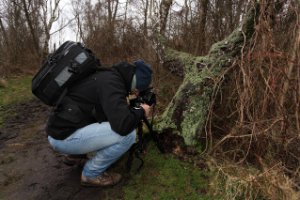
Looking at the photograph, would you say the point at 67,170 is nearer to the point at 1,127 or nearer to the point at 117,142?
the point at 117,142

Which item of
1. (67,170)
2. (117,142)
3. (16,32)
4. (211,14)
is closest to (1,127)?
(67,170)

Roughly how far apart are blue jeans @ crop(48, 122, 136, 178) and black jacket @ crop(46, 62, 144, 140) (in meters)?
0.06

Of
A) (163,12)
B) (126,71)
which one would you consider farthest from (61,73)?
(163,12)

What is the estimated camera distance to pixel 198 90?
12.1ft

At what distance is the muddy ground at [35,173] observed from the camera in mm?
3242

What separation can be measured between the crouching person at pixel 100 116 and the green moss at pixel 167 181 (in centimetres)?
40

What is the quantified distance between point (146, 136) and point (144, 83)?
37.0 inches

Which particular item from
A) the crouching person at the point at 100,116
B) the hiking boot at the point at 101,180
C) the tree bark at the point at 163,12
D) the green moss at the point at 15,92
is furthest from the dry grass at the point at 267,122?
the green moss at the point at 15,92

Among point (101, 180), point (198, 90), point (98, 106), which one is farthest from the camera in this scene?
point (198, 90)

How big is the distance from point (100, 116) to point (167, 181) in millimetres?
930

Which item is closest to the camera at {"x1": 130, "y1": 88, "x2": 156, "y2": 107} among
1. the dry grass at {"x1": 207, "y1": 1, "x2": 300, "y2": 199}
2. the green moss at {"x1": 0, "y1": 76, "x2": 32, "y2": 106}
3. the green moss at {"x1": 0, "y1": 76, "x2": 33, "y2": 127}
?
the dry grass at {"x1": 207, "y1": 1, "x2": 300, "y2": 199}

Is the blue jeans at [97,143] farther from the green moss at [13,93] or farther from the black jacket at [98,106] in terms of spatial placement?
the green moss at [13,93]

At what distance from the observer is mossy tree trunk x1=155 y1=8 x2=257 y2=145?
3590mm

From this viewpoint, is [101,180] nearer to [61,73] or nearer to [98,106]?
[98,106]
